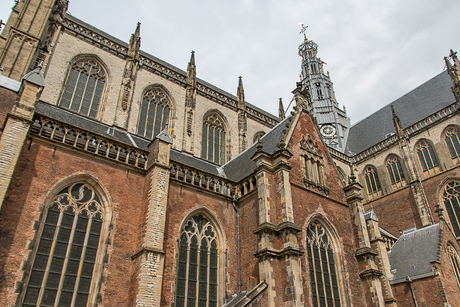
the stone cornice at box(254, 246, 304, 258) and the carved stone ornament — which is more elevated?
the carved stone ornament

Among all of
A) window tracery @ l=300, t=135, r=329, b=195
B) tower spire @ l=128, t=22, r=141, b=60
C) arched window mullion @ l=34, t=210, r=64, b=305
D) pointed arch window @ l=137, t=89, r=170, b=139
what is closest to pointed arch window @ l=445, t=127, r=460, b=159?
window tracery @ l=300, t=135, r=329, b=195

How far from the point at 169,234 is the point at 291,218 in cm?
443

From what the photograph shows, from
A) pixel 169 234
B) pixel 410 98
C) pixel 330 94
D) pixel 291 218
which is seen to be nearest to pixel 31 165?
pixel 169 234

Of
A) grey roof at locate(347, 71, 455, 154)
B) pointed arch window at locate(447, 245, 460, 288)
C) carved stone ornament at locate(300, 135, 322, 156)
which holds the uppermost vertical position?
grey roof at locate(347, 71, 455, 154)

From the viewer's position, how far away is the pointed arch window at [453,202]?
25172 mm

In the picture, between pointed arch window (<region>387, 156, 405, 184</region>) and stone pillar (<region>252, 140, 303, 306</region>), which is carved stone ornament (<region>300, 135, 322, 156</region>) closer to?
stone pillar (<region>252, 140, 303, 306</region>)

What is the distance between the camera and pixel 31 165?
10133 mm

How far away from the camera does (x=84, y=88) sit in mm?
18891

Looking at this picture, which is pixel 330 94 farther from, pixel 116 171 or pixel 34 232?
pixel 34 232

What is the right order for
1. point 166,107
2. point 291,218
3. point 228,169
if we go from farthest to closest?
1. point 166,107
2. point 228,169
3. point 291,218

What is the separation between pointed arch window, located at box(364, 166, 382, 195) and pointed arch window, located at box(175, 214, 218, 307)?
917 inches

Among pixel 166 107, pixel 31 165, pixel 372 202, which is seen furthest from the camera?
pixel 372 202

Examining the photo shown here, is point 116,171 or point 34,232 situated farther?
point 116,171

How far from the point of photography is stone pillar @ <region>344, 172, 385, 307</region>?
13917 mm
